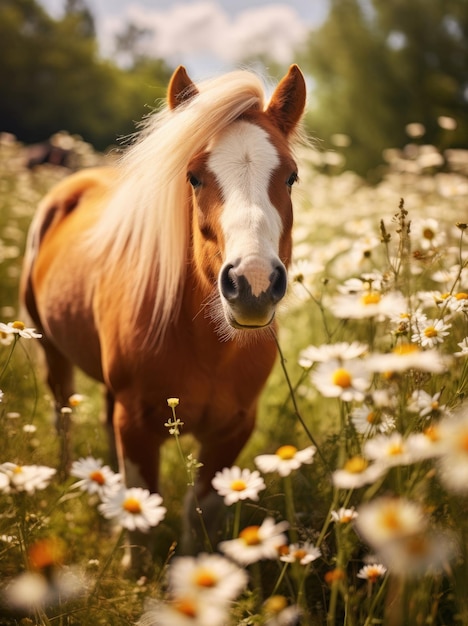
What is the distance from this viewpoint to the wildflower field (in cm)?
118

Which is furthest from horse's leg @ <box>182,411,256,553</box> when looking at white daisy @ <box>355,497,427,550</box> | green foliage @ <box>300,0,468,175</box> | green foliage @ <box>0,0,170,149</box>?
green foliage @ <box>0,0,170,149</box>

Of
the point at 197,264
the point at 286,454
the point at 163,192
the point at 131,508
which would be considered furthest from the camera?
the point at 163,192

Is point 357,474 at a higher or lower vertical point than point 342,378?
lower

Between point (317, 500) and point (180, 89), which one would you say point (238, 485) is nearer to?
point (317, 500)

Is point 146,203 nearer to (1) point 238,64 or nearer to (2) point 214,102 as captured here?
(2) point 214,102

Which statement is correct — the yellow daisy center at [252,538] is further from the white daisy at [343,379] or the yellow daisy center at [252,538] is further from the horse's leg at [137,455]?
the horse's leg at [137,455]

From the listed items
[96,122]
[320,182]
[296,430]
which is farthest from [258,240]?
[96,122]

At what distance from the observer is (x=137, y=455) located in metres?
2.63

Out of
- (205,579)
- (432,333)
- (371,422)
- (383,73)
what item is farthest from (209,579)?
(383,73)

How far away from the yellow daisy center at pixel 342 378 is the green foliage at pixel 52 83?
89.8 feet

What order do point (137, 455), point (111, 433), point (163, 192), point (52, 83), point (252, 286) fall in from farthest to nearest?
point (52, 83), point (111, 433), point (137, 455), point (163, 192), point (252, 286)

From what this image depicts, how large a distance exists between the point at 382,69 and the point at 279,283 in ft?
63.6

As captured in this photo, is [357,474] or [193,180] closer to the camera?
[357,474]

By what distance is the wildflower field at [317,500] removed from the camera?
3.89 ft
